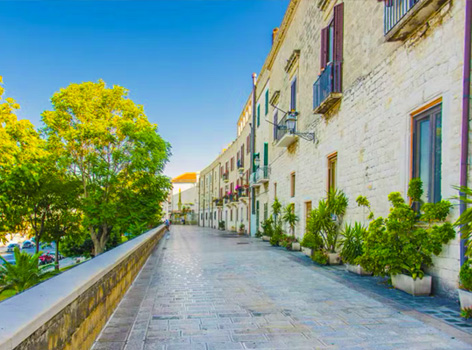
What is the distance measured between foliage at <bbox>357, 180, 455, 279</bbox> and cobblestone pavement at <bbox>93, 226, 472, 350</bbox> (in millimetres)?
559

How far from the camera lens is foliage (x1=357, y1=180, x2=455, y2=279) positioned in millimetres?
4988

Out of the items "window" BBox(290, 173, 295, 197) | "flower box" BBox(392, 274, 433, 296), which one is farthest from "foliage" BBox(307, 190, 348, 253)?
"window" BBox(290, 173, 295, 197)

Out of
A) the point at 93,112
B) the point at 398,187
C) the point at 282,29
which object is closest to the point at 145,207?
the point at 93,112

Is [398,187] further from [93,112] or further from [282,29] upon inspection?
[93,112]

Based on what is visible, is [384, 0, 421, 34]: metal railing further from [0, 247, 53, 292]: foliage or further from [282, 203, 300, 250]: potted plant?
[0, 247, 53, 292]: foliage

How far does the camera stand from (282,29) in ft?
55.8

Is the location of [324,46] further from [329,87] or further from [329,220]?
[329,220]

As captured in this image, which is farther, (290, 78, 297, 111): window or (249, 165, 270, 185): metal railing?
(249, 165, 270, 185): metal railing

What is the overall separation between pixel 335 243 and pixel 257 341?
6.33 m

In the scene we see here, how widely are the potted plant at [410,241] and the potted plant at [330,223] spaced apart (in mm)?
2954

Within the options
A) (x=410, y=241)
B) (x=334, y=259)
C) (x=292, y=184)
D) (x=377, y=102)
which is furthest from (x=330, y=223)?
(x=292, y=184)

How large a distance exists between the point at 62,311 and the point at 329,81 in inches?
347

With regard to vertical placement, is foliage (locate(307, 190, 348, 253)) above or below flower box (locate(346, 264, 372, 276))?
above

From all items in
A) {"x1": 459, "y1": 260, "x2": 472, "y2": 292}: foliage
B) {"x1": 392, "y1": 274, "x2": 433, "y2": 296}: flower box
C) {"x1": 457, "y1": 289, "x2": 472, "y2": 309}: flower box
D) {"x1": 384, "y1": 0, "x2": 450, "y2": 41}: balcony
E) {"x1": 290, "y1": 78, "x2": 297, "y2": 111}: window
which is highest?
{"x1": 290, "y1": 78, "x2": 297, "y2": 111}: window
